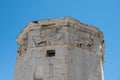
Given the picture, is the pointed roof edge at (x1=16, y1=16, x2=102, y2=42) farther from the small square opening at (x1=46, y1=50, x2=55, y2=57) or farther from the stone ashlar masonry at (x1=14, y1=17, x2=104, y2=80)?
the small square opening at (x1=46, y1=50, x2=55, y2=57)

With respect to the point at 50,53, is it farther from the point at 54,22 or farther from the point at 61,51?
the point at 54,22

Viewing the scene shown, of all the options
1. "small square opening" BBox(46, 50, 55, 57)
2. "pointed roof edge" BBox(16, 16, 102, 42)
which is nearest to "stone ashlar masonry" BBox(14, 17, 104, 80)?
"pointed roof edge" BBox(16, 16, 102, 42)

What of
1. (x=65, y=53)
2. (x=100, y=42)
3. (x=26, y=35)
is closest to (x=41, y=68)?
(x=65, y=53)

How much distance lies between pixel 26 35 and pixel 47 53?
208cm

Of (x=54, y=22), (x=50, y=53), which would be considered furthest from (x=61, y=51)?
(x=54, y=22)

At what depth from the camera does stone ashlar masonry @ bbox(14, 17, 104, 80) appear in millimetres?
15328

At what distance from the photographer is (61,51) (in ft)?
51.4

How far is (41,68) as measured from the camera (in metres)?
15.5

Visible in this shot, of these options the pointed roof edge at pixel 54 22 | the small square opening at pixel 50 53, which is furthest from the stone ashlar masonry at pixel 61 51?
the small square opening at pixel 50 53

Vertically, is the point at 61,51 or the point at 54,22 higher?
the point at 54,22

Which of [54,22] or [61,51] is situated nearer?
[61,51]

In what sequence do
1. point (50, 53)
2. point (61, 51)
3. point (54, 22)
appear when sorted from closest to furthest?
1. point (61, 51)
2. point (50, 53)
3. point (54, 22)

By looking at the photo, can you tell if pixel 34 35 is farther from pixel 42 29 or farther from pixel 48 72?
pixel 48 72

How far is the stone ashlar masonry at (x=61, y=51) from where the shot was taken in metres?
15.3
